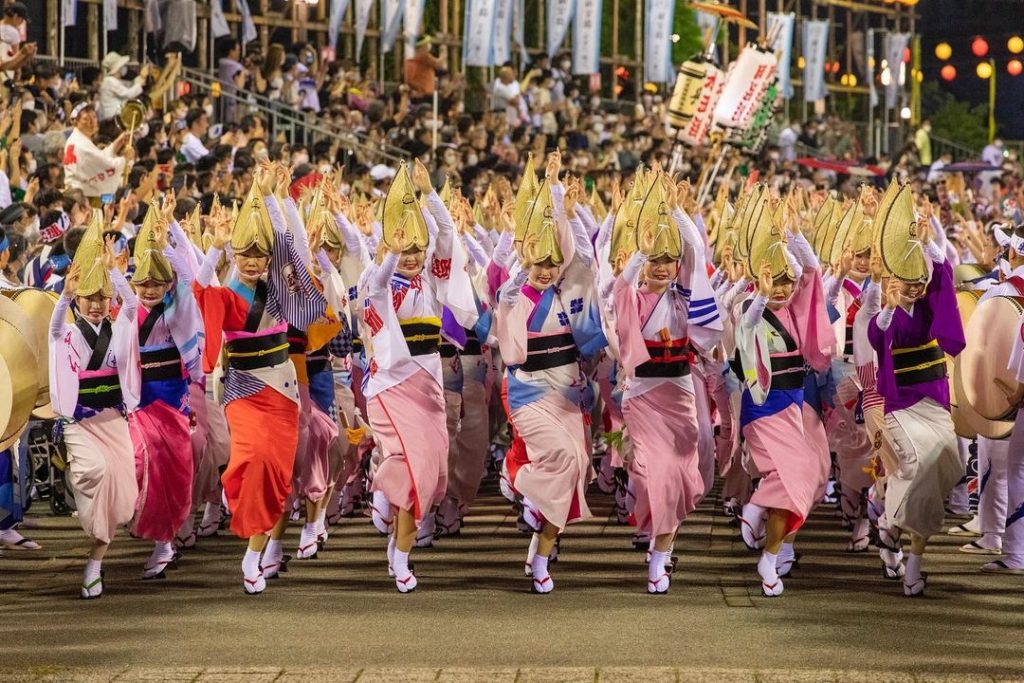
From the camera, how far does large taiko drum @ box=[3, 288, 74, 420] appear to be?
29.1 ft

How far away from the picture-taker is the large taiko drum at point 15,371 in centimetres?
842

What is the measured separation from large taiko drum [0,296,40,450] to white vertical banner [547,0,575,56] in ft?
58.7

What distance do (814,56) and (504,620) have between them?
90.3ft

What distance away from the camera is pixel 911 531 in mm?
8070

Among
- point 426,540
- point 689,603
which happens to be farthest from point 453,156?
point 689,603

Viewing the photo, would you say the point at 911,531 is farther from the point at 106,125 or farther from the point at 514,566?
the point at 106,125

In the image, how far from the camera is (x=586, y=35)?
26.3 meters

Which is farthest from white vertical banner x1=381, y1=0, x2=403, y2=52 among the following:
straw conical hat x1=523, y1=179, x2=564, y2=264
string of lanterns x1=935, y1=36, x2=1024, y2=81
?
straw conical hat x1=523, y1=179, x2=564, y2=264

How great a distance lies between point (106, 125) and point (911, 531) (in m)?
8.82

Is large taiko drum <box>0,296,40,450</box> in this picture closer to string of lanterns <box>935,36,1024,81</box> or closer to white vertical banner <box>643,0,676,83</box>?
white vertical banner <box>643,0,676,83</box>

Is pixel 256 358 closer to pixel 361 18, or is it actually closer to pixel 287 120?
pixel 287 120

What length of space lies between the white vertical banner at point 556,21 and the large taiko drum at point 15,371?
17881mm

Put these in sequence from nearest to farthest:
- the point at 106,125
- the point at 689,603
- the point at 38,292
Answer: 1. the point at 689,603
2. the point at 38,292
3. the point at 106,125

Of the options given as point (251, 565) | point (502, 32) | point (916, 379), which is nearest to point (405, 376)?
point (251, 565)
